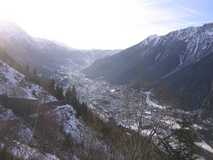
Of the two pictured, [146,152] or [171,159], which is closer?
[146,152]

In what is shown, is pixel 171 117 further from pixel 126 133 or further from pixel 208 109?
pixel 126 133

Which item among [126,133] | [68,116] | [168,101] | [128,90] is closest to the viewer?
[168,101]

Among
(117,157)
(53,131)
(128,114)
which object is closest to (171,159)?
(117,157)

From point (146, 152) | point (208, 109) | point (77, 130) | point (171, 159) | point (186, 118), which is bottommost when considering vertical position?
point (77, 130)

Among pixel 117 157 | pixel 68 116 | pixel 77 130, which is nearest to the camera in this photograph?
pixel 117 157

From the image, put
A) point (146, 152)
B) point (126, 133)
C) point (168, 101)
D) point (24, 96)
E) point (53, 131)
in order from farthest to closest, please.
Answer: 1. point (24, 96)
2. point (53, 131)
3. point (126, 133)
4. point (146, 152)
5. point (168, 101)

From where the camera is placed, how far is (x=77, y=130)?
62406mm

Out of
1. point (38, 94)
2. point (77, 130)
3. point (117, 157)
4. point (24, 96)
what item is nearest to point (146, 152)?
point (117, 157)

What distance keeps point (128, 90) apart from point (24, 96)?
66342 mm

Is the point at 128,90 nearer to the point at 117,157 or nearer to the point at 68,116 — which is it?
the point at 117,157

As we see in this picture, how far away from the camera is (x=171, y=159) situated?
19.1m

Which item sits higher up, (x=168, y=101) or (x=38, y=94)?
(x=168, y=101)

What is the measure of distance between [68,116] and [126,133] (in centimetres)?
5444

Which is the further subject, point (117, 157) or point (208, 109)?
point (117, 157)
